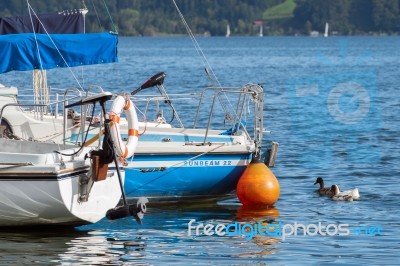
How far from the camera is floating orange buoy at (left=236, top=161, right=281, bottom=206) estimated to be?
2034 centimetres

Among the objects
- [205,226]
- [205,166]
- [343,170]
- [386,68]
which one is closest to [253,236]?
[205,226]

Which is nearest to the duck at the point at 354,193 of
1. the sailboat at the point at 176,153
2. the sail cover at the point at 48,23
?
the sailboat at the point at 176,153

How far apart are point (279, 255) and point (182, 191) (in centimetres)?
427

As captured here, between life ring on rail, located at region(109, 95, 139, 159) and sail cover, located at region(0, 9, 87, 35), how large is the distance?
22.7 ft

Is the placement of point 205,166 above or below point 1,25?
below

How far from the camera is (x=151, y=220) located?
19.8 metres

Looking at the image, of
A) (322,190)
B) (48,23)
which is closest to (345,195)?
(322,190)

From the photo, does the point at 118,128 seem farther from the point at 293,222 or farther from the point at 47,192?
the point at 293,222

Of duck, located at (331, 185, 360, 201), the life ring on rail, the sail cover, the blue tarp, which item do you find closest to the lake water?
duck, located at (331, 185, 360, 201)

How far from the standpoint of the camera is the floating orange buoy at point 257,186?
20.3 meters

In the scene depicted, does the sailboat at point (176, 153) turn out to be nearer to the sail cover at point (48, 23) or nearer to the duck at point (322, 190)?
the duck at point (322, 190)

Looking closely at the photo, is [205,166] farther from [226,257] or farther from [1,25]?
[1,25]

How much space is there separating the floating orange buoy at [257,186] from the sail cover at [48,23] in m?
6.66

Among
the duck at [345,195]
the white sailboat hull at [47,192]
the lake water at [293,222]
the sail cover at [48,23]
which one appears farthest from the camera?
the sail cover at [48,23]
